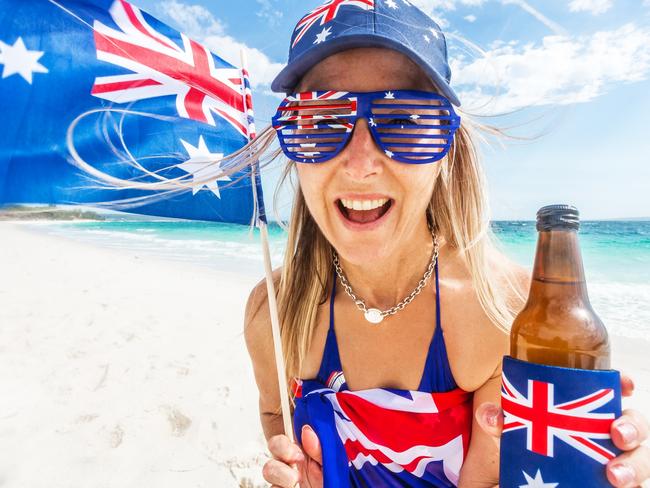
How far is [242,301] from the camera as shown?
7.93m

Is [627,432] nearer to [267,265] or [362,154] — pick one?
[362,154]

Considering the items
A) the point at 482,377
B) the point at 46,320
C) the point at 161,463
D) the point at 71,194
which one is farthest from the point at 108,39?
the point at 46,320

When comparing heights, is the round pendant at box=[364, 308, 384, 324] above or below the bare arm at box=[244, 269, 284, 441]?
above

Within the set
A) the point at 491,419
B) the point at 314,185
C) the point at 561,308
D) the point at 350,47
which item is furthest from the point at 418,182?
the point at 491,419

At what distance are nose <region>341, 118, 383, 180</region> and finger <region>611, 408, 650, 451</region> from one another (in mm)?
943

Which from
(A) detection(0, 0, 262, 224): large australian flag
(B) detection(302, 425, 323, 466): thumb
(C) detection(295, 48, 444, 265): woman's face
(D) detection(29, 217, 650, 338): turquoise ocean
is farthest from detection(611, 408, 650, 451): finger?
(A) detection(0, 0, 262, 224): large australian flag

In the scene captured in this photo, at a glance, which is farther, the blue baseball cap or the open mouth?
the open mouth

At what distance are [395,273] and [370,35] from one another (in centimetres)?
101

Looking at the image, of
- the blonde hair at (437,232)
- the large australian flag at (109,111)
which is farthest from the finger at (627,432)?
the large australian flag at (109,111)

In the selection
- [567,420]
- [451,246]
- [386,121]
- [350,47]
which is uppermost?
[350,47]

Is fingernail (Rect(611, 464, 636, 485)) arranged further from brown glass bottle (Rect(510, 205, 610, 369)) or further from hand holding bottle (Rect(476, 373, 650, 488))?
brown glass bottle (Rect(510, 205, 610, 369))

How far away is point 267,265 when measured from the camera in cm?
169

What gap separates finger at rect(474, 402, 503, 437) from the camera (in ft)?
3.69

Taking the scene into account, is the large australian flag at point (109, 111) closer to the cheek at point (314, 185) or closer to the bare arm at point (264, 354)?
the cheek at point (314, 185)
